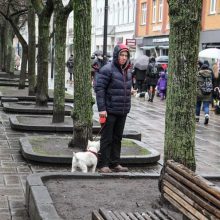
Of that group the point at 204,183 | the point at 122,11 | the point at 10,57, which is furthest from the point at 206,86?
the point at 122,11

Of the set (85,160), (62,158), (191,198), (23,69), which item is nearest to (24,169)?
(62,158)

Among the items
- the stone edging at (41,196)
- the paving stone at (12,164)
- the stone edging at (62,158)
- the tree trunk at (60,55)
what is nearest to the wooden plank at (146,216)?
the stone edging at (41,196)

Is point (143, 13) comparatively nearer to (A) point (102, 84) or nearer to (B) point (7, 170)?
(B) point (7, 170)

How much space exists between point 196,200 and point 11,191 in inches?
130

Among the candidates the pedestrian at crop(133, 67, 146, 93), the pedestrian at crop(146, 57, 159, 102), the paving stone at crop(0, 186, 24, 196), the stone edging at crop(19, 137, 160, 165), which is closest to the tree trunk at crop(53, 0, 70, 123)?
the stone edging at crop(19, 137, 160, 165)

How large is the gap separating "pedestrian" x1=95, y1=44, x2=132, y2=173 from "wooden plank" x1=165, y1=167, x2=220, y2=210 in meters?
2.72

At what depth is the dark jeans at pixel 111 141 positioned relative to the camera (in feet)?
24.0

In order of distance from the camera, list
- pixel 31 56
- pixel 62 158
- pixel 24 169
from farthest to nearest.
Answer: pixel 31 56
pixel 62 158
pixel 24 169

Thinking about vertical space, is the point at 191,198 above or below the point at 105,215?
above

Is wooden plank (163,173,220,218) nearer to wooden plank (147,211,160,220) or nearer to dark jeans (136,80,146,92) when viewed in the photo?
wooden plank (147,211,160,220)

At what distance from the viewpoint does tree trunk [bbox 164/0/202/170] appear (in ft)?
17.1

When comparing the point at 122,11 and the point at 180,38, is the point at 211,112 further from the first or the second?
the point at 122,11

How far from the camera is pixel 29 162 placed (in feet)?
26.8

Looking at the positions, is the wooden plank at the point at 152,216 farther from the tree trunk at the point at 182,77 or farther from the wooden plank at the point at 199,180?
the tree trunk at the point at 182,77
